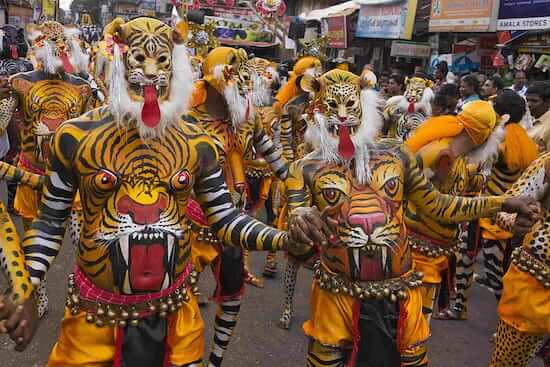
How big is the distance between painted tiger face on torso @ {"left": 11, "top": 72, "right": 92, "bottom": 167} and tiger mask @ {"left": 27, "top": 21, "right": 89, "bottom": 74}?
0.12 meters

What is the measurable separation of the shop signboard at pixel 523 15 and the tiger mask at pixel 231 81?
761 cm

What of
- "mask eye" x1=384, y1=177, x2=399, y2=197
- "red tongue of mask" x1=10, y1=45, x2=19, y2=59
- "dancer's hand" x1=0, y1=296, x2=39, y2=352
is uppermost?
"red tongue of mask" x1=10, y1=45, x2=19, y2=59

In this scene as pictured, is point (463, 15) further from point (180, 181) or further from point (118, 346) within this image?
point (118, 346)

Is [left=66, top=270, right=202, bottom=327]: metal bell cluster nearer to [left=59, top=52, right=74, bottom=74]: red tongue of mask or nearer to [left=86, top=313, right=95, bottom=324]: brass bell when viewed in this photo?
[left=86, top=313, right=95, bottom=324]: brass bell

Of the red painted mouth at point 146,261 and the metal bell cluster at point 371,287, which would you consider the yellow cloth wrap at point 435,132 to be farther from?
the red painted mouth at point 146,261

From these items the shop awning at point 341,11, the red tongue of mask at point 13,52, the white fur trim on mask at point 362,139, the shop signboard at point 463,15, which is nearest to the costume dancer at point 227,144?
the white fur trim on mask at point 362,139

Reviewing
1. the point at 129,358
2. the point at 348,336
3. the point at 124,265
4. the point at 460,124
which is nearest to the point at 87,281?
the point at 124,265

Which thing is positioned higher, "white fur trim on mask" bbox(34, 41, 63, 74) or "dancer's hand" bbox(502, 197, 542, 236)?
"white fur trim on mask" bbox(34, 41, 63, 74)

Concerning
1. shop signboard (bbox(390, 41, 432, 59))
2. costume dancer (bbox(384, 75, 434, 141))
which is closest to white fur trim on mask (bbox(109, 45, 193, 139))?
costume dancer (bbox(384, 75, 434, 141))

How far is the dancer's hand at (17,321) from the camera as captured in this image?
192 cm

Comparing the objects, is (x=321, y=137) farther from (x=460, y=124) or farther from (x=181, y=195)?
(x=460, y=124)

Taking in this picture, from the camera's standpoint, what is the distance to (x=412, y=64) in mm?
15469

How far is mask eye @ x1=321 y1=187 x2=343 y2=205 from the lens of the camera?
115 inches

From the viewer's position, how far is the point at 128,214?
2.33 metres
